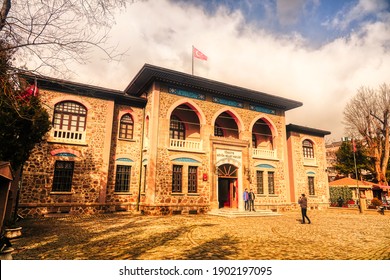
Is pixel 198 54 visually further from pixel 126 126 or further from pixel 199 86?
pixel 126 126

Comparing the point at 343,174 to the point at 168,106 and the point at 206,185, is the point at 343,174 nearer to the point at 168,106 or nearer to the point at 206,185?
the point at 206,185

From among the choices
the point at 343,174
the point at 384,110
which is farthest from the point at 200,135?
the point at 343,174

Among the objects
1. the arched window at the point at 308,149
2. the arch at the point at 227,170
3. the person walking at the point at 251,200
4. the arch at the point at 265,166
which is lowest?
the person walking at the point at 251,200

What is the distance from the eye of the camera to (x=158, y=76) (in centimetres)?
1616

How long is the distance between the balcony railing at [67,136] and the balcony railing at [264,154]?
1283 cm

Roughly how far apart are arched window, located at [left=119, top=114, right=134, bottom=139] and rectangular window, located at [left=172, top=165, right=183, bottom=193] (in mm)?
3979

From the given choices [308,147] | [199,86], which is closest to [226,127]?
[199,86]

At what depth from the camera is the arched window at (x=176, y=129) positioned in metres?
18.4

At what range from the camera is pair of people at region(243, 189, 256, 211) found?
16986mm

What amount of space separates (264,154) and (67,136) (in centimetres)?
1478

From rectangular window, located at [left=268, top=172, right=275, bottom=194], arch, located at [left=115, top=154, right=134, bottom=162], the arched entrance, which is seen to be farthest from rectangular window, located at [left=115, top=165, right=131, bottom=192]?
rectangular window, located at [left=268, top=172, right=275, bottom=194]

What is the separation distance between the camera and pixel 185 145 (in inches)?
672

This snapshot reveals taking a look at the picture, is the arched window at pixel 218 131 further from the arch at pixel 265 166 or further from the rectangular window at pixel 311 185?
the rectangular window at pixel 311 185

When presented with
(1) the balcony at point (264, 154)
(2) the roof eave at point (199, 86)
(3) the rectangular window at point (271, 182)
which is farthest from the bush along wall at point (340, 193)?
(2) the roof eave at point (199, 86)
